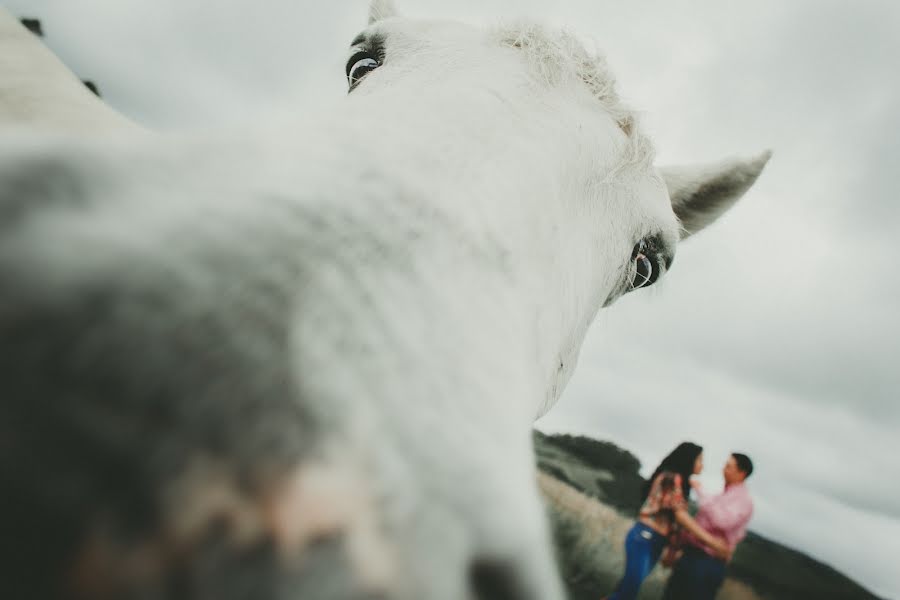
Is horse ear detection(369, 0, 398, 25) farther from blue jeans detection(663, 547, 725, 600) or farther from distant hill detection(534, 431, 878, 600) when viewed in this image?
distant hill detection(534, 431, 878, 600)

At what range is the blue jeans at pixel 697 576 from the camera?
167 inches

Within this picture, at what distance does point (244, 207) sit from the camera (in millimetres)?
623

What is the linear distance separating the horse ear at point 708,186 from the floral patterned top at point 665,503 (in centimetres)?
293

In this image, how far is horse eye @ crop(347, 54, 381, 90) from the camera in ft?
7.67

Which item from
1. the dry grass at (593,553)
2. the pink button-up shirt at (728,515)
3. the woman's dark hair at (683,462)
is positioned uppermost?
the woman's dark hair at (683,462)

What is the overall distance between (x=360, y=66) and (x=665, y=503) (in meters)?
4.79

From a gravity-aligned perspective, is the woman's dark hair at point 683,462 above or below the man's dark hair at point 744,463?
below

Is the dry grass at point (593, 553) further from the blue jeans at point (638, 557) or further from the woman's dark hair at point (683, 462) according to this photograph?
the woman's dark hair at point (683, 462)

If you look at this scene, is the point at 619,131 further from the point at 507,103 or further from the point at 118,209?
the point at 118,209

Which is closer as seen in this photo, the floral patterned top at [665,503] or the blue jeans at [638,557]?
the blue jeans at [638,557]

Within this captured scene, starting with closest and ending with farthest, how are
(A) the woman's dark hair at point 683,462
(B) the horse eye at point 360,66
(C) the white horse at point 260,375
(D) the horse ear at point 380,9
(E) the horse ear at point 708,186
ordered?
(C) the white horse at point 260,375
(B) the horse eye at point 360,66
(E) the horse ear at point 708,186
(D) the horse ear at point 380,9
(A) the woman's dark hair at point 683,462

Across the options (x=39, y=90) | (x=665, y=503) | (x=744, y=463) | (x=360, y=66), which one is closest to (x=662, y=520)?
(x=665, y=503)

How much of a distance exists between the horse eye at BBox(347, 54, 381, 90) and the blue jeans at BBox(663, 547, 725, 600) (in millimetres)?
4866

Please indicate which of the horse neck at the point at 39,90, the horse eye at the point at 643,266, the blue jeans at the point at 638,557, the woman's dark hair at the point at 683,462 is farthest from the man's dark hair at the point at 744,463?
the horse neck at the point at 39,90
